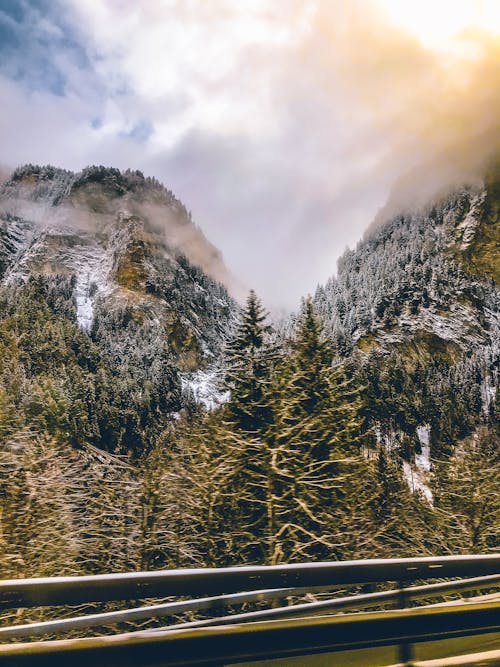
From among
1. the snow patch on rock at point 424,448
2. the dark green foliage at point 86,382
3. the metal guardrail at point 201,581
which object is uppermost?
the dark green foliage at point 86,382

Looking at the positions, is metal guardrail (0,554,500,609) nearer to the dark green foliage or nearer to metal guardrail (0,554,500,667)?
metal guardrail (0,554,500,667)

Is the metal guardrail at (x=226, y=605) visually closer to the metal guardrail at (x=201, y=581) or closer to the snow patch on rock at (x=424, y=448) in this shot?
the metal guardrail at (x=201, y=581)

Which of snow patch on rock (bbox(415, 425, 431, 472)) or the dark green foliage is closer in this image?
the dark green foliage

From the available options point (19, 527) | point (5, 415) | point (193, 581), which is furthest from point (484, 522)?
point (193, 581)

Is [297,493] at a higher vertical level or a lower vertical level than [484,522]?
higher

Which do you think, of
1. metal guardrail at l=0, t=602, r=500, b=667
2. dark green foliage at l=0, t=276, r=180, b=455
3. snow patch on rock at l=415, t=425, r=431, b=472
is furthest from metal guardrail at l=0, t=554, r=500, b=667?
snow patch on rock at l=415, t=425, r=431, b=472

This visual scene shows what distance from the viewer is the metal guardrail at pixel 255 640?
2.77m

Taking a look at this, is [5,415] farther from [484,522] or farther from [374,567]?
[484,522]

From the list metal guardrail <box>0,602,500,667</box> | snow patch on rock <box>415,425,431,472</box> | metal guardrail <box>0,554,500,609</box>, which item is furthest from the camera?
snow patch on rock <box>415,425,431,472</box>

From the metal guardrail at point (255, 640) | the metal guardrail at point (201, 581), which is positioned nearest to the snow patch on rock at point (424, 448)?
the metal guardrail at point (201, 581)

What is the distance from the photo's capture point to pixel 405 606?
4215 millimetres

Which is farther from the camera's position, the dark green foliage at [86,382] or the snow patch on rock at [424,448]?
the snow patch on rock at [424,448]

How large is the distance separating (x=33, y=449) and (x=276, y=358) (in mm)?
9815

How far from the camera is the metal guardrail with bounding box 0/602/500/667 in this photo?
2766mm
